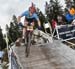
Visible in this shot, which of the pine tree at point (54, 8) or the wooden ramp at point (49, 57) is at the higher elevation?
the pine tree at point (54, 8)

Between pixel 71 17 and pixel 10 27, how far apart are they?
249ft

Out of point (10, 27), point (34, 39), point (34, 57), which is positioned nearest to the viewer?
point (34, 57)

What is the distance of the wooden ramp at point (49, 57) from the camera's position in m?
14.0

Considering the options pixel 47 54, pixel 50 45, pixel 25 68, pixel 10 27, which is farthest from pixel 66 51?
pixel 10 27

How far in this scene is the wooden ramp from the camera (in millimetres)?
14000

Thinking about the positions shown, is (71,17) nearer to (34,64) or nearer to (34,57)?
(34,57)

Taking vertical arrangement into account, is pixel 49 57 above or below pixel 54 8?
below

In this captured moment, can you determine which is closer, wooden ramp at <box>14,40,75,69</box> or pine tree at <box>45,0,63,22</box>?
wooden ramp at <box>14,40,75,69</box>

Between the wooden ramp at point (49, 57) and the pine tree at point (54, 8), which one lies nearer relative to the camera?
the wooden ramp at point (49, 57)

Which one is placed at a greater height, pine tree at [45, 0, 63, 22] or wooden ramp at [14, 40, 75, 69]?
pine tree at [45, 0, 63, 22]

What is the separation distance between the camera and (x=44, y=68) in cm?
1362

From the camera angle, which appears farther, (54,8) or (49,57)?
(54,8)

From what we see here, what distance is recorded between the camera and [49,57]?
51.2ft

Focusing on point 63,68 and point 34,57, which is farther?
point 34,57
